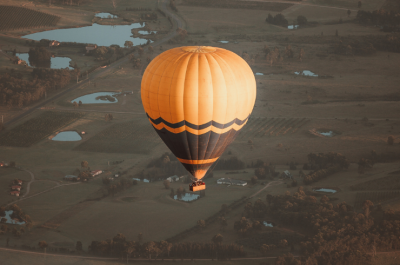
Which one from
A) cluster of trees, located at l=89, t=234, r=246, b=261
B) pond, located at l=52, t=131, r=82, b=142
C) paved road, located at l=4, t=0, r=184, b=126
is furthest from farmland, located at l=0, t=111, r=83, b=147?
cluster of trees, located at l=89, t=234, r=246, b=261

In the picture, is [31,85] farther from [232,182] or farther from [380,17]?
[380,17]

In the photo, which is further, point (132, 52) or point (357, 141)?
point (132, 52)

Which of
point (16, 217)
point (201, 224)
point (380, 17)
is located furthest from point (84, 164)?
point (380, 17)

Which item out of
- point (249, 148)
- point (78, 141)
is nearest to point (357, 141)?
point (249, 148)

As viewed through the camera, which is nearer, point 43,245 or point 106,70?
point 43,245

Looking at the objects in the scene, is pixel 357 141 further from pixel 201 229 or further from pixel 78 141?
pixel 78 141
